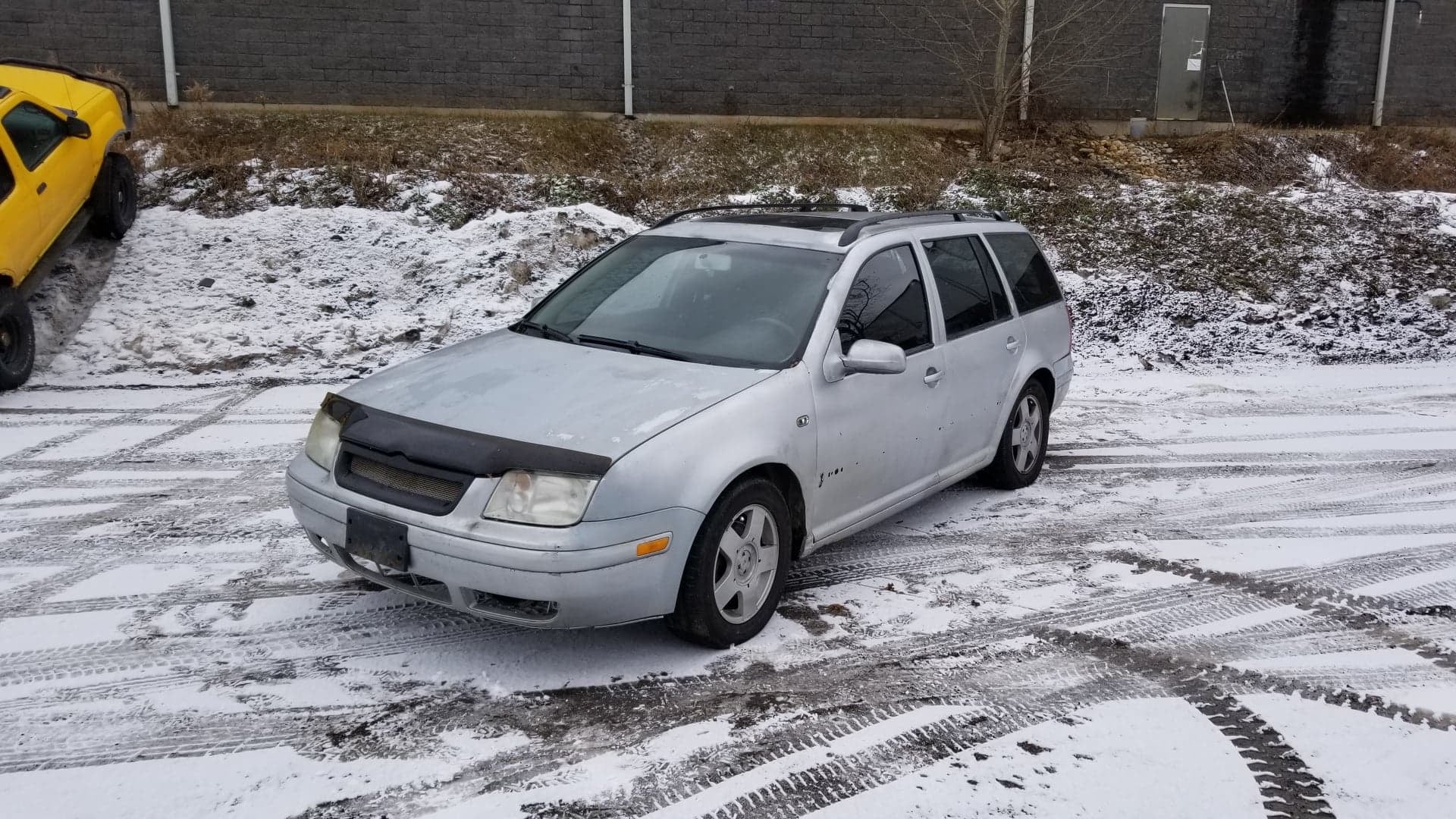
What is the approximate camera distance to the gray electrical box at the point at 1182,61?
15938mm

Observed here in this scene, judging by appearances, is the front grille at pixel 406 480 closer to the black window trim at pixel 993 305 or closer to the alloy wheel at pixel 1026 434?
the black window trim at pixel 993 305

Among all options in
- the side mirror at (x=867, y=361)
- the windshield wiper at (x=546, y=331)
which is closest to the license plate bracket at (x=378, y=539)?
the windshield wiper at (x=546, y=331)

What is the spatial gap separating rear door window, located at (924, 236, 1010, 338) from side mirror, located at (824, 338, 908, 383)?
3.14 ft

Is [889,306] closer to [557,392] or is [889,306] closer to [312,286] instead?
[557,392]

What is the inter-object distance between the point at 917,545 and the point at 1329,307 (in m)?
7.66

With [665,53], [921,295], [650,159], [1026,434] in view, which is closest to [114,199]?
[650,159]

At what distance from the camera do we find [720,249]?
525 cm

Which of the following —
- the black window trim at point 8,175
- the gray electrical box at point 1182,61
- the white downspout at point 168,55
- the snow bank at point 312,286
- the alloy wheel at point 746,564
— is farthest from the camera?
Result: the gray electrical box at point 1182,61

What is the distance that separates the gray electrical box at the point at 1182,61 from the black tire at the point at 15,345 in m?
14.5

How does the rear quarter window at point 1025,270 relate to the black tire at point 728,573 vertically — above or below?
above

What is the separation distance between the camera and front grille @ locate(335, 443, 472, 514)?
12.4 feet

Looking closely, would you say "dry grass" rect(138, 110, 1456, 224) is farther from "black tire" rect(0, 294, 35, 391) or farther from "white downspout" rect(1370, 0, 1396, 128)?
"black tire" rect(0, 294, 35, 391)

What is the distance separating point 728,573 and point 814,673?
48 centimetres

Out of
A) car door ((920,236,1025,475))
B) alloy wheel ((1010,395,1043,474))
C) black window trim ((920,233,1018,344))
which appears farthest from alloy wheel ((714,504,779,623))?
alloy wheel ((1010,395,1043,474))
